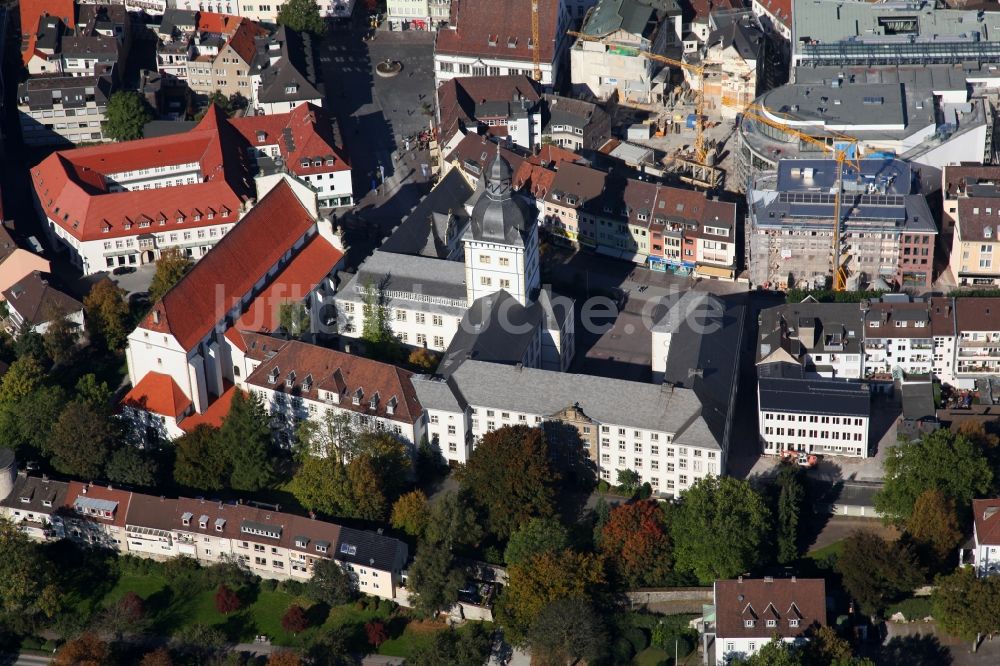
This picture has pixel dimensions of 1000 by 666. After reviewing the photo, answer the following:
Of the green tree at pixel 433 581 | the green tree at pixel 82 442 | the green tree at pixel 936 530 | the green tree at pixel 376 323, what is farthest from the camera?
the green tree at pixel 376 323

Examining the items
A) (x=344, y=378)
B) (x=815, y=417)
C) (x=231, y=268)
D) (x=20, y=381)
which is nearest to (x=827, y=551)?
(x=815, y=417)

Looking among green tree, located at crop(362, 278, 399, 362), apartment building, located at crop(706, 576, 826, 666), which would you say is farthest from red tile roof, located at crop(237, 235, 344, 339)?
apartment building, located at crop(706, 576, 826, 666)

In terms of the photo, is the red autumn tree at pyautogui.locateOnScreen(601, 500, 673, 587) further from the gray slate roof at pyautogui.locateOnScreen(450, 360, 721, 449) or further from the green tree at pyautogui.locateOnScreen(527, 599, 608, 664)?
the gray slate roof at pyautogui.locateOnScreen(450, 360, 721, 449)

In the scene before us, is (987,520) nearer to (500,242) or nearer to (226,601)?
(500,242)

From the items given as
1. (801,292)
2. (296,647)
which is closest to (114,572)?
(296,647)

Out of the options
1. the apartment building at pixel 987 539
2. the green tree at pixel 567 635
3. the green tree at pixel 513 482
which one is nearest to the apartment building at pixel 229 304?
the green tree at pixel 513 482

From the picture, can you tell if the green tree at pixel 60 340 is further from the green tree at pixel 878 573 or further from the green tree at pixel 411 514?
the green tree at pixel 878 573
